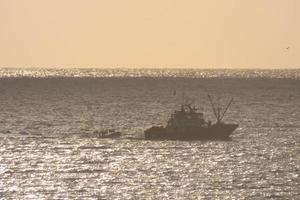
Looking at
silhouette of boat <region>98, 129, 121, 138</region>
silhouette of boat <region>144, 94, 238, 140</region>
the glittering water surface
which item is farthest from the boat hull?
silhouette of boat <region>98, 129, 121, 138</region>

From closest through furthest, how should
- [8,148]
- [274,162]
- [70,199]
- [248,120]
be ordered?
[70,199], [274,162], [8,148], [248,120]

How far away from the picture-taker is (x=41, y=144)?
112250 millimetres

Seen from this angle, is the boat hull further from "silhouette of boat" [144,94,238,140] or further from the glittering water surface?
the glittering water surface

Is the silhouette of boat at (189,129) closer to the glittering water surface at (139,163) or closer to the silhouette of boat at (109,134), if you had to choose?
the glittering water surface at (139,163)

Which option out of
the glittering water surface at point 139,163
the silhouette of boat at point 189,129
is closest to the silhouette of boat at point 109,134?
the glittering water surface at point 139,163

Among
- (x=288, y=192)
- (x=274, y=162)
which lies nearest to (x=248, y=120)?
(x=274, y=162)

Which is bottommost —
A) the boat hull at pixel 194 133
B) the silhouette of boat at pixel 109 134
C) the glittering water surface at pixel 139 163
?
the glittering water surface at pixel 139 163

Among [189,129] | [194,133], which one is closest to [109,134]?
[189,129]

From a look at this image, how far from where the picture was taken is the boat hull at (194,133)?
11299 cm

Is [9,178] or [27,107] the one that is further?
[27,107]

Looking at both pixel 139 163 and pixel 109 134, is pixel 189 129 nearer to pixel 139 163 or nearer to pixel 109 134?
pixel 109 134

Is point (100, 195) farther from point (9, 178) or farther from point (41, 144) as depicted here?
point (41, 144)

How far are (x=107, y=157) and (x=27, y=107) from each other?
96.5 m

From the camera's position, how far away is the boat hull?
371 feet
